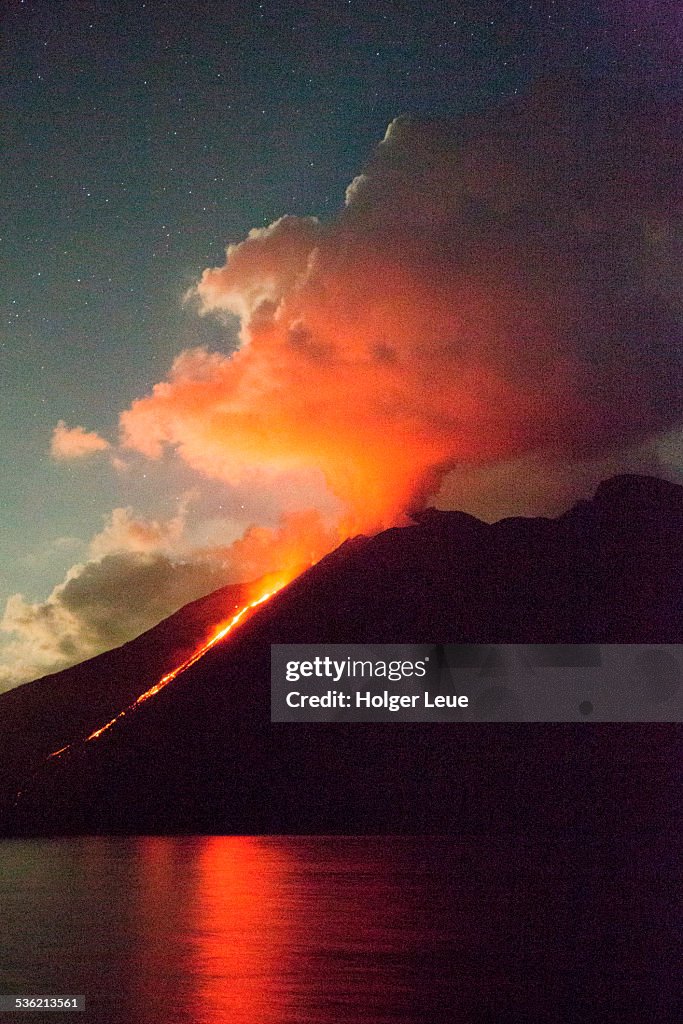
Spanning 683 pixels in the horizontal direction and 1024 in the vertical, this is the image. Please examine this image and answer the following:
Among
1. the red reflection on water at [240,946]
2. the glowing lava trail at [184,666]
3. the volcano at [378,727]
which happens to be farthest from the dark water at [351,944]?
the glowing lava trail at [184,666]

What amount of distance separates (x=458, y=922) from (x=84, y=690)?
8924 centimetres

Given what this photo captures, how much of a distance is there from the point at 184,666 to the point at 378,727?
21692 millimetres

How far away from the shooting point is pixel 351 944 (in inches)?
532

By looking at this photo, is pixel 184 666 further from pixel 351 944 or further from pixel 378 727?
pixel 351 944

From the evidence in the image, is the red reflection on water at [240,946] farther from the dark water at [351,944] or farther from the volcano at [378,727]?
the volcano at [378,727]

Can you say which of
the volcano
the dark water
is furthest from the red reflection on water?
the volcano

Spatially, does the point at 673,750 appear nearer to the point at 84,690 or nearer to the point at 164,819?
the point at 164,819

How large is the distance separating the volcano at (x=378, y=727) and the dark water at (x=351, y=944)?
43717 mm

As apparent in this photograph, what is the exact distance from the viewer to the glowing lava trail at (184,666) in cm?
8819

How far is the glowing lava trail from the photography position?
88.2 m

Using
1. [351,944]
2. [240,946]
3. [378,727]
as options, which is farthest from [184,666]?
[351,944]

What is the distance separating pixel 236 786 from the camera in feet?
249

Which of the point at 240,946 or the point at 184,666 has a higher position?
the point at 184,666

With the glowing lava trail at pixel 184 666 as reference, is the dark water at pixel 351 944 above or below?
below
